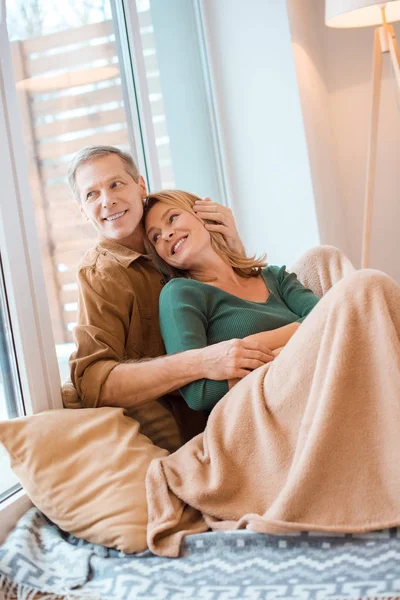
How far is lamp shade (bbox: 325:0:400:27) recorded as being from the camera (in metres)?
3.02

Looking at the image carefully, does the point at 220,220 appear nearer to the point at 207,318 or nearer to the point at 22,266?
the point at 207,318

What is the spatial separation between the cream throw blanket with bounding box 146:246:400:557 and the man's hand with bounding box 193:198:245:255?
625 millimetres

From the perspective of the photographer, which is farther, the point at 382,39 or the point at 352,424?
the point at 382,39

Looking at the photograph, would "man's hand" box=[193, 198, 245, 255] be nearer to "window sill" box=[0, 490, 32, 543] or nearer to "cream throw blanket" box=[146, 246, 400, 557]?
"cream throw blanket" box=[146, 246, 400, 557]

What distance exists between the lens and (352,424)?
150 cm

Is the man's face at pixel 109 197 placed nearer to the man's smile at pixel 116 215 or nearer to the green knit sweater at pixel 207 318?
the man's smile at pixel 116 215

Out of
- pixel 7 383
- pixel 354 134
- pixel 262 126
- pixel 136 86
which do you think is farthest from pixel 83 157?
pixel 354 134

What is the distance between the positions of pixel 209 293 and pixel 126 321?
0.74 ft

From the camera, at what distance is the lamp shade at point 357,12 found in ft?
9.89

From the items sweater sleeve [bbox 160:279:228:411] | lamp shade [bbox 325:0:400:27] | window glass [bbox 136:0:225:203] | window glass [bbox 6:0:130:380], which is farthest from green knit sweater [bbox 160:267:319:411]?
lamp shade [bbox 325:0:400:27]

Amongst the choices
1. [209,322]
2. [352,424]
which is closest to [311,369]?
[352,424]

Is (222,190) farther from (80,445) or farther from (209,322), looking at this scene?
(80,445)

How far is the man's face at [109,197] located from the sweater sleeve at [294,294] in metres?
0.44

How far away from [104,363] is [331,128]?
7.71 ft
